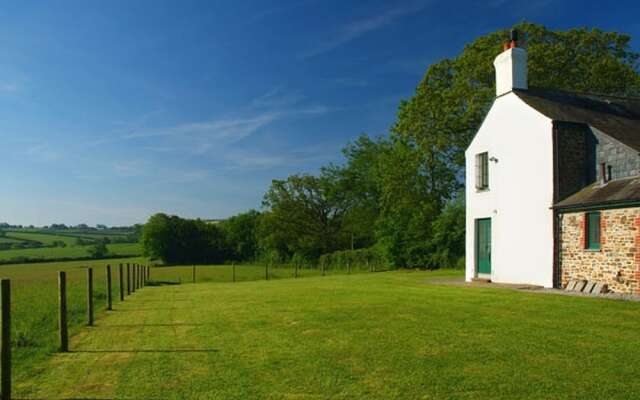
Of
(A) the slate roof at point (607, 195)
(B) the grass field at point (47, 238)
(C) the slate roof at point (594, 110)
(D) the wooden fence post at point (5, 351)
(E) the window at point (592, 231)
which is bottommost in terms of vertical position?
(B) the grass field at point (47, 238)

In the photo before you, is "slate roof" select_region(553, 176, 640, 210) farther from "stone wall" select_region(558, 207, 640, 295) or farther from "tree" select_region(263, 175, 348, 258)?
"tree" select_region(263, 175, 348, 258)

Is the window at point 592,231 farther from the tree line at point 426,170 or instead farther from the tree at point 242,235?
the tree at point 242,235

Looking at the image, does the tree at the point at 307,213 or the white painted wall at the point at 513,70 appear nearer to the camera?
the white painted wall at the point at 513,70

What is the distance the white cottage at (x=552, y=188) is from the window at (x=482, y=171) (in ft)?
0.12

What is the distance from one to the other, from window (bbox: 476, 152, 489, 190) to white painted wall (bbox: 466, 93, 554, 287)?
0.27 meters

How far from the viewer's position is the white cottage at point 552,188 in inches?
578

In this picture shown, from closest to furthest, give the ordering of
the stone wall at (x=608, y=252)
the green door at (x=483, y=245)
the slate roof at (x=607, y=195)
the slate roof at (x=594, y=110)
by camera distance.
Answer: the stone wall at (x=608, y=252) → the slate roof at (x=607, y=195) → the slate roof at (x=594, y=110) → the green door at (x=483, y=245)

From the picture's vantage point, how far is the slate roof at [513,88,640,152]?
1681cm

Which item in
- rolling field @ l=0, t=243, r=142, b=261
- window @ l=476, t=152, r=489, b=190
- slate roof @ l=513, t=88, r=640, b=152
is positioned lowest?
rolling field @ l=0, t=243, r=142, b=261

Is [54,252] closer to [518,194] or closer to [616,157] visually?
[518,194]

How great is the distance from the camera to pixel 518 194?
1823 cm

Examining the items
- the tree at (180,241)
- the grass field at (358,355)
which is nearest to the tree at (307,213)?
the tree at (180,241)

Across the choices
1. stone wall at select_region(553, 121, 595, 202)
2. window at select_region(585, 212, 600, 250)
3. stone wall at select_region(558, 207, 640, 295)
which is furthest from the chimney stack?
window at select_region(585, 212, 600, 250)

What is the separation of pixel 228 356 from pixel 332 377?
1772 mm
